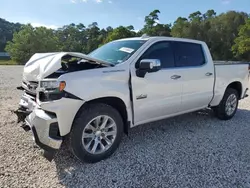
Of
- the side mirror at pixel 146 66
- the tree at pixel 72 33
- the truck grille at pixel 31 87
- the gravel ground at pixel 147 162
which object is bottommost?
the gravel ground at pixel 147 162

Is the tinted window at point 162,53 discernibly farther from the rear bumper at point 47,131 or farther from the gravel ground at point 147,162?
the rear bumper at point 47,131

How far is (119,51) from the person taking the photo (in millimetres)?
3926

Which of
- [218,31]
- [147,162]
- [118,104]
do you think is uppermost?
[218,31]

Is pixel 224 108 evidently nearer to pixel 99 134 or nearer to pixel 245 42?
pixel 99 134

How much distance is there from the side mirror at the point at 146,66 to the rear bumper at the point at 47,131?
1.44 meters

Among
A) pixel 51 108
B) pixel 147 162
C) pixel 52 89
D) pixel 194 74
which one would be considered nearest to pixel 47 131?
pixel 51 108

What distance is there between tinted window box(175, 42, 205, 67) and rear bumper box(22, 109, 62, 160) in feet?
8.13

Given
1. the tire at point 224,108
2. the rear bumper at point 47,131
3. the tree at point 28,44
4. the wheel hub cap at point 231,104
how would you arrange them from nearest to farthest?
the rear bumper at point 47,131 < the tire at point 224,108 < the wheel hub cap at point 231,104 < the tree at point 28,44

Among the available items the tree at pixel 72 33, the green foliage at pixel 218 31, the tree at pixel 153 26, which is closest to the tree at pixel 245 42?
the green foliage at pixel 218 31

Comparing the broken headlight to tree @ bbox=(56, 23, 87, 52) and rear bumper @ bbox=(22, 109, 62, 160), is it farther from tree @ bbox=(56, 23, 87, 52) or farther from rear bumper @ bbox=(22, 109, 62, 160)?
tree @ bbox=(56, 23, 87, 52)

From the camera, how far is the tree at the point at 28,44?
130 ft

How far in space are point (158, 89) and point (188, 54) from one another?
48.8 inches

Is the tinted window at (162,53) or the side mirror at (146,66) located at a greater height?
the tinted window at (162,53)

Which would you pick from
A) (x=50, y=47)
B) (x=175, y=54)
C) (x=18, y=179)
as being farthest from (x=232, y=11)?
(x=18, y=179)
